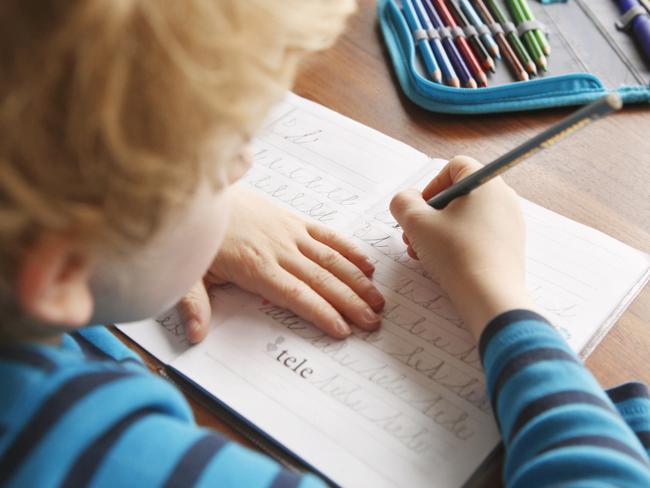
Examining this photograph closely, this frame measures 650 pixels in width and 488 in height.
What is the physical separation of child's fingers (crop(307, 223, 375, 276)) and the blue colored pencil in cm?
25

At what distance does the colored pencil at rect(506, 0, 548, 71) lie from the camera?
76cm

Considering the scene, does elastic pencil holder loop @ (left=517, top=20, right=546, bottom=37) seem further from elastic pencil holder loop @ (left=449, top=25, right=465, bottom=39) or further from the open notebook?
the open notebook

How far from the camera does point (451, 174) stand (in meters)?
0.62

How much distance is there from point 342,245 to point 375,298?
0.21ft

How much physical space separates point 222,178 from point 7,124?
119 millimetres

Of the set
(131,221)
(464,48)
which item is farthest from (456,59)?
(131,221)

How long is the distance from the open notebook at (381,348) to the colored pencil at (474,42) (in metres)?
0.16

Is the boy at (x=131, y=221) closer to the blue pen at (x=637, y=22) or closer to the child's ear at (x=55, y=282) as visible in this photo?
the child's ear at (x=55, y=282)

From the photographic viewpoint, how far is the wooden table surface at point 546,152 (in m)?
0.62

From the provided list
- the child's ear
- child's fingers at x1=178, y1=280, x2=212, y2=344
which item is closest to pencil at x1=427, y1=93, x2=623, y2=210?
child's fingers at x1=178, y1=280, x2=212, y2=344

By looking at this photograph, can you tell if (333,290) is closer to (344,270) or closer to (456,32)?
(344,270)

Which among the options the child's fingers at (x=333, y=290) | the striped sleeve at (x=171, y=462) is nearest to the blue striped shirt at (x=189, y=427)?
the striped sleeve at (x=171, y=462)

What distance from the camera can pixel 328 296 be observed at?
1.84ft

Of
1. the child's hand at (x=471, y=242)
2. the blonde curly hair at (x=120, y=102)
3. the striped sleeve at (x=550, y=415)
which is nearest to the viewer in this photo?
the blonde curly hair at (x=120, y=102)
